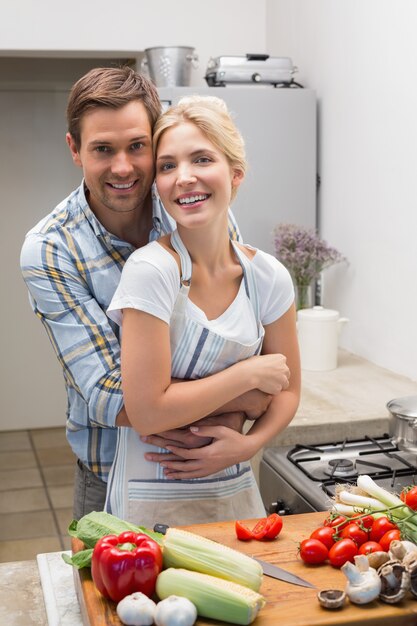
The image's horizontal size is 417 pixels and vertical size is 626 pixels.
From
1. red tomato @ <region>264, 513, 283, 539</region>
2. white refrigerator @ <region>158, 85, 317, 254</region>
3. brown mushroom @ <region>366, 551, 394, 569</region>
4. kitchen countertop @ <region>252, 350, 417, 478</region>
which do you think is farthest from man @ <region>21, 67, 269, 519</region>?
white refrigerator @ <region>158, 85, 317, 254</region>

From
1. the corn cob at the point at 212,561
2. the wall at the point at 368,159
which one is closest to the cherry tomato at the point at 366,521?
the corn cob at the point at 212,561

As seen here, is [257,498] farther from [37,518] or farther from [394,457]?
[37,518]

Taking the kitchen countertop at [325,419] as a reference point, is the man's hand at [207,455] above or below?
above

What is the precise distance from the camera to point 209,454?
1722mm

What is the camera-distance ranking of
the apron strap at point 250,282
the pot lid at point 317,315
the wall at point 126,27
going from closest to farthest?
the apron strap at point 250,282 < the pot lid at point 317,315 < the wall at point 126,27

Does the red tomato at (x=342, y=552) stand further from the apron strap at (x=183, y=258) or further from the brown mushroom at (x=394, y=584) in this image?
the apron strap at (x=183, y=258)

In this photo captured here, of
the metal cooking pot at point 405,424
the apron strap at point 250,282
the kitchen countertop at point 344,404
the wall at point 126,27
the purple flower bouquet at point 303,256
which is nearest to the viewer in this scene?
the apron strap at point 250,282

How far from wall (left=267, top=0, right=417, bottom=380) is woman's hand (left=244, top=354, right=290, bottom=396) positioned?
135cm

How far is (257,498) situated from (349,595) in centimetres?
59

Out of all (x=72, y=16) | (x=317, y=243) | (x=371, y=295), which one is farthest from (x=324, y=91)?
(x=72, y=16)

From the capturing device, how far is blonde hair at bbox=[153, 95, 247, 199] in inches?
65.3

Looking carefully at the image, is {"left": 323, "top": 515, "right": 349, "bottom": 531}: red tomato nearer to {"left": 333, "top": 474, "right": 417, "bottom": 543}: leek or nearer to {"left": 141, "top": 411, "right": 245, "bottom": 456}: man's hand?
{"left": 333, "top": 474, "right": 417, "bottom": 543}: leek

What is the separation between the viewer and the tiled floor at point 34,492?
13.9 ft

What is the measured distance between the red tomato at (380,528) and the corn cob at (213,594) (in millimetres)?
310
